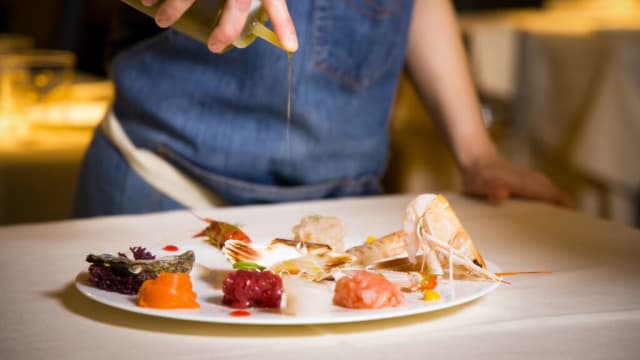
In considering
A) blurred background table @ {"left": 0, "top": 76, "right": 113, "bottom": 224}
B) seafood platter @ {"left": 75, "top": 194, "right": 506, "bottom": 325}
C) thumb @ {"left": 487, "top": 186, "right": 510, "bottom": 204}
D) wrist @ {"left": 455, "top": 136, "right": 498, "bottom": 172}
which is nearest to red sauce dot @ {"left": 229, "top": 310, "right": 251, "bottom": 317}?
seafood platter @ {"left": 75, "top": 194, "right": 506, "bottom": 325}

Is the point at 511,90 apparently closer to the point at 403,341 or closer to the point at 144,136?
the point at 144,136

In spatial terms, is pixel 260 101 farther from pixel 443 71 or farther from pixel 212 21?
pixel 212 21

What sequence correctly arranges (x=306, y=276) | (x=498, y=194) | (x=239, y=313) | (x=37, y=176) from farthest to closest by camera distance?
1. (x=37, y=176)
2. (x=498, y=194)
3. (x=306, y=276)
4. (x=239, y=313)

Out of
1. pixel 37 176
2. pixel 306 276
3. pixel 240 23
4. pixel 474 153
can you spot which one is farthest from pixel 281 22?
pixel 37 176

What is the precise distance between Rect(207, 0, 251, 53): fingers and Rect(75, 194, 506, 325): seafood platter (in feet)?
0.56

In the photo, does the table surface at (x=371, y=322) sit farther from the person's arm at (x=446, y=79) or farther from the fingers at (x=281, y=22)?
the person's arm at (x=446, y=79)

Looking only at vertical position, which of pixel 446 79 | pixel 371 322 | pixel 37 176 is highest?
pixel 446 79

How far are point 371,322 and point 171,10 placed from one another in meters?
0.30

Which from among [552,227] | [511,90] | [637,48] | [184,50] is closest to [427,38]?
[184,50]

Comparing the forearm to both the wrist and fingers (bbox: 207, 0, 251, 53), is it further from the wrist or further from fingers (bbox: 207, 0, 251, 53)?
fingers (bbox: 207, 0, 251, 53)

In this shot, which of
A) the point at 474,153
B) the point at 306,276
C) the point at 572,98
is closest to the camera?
the point at 306,276

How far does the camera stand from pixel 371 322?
0.80 metres

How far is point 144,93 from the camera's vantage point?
1442 mm

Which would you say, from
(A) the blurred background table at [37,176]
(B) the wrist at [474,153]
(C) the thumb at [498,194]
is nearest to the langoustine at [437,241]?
(C) the thumb at [498,194]
